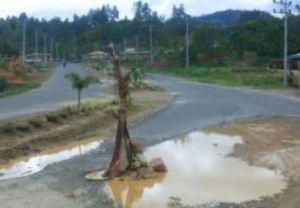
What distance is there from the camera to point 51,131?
27.1 metres

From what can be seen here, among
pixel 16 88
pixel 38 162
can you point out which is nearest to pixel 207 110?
pixel 38 162

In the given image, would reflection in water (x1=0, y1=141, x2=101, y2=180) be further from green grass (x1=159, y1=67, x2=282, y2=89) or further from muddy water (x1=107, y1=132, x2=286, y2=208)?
green grass (x1=159, y1=67, x2=282, y2=89)

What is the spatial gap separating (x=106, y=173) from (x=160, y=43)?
123381 millimetres

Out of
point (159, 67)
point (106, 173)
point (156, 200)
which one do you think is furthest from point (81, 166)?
point (159, 67)

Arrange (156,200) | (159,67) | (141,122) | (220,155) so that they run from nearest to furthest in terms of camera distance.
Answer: (156,200) → (220,155) → (141,122) → (159,67)

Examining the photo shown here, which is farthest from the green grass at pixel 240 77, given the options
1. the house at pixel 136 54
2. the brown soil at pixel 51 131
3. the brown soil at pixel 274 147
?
the house at pixel 136 54

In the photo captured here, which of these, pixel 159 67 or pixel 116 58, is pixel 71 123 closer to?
pixel 116 58

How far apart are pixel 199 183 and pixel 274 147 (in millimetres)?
6686

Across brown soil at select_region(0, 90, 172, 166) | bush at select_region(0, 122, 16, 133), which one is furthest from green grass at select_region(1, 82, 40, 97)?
bush at select_region(0, 122, 16, 133)

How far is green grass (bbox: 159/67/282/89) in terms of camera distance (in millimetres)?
59875

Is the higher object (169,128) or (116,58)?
(116,58)

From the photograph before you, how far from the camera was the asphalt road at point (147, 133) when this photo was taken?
16141mm

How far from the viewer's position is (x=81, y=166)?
21000 mm

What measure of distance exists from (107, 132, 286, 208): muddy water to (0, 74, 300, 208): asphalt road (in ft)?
2.73
